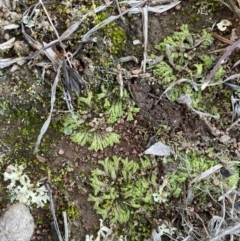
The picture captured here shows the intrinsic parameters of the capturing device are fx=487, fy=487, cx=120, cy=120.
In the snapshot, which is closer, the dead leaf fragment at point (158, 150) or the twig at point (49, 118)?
the twig at point (49, 118)

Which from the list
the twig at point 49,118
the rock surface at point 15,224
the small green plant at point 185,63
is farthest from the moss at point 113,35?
the rock surface at point 15,224

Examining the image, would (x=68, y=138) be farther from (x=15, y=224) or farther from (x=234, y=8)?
(x=234, y=8)

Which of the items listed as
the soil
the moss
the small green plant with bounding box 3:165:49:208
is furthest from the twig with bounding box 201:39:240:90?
the small green plant with bounding box 3:165:49:208

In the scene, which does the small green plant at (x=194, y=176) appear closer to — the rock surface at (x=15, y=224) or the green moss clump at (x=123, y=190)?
the green moss clump at (x=123, y=190)

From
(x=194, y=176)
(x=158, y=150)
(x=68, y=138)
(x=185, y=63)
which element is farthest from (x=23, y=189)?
(x=185, y=63)

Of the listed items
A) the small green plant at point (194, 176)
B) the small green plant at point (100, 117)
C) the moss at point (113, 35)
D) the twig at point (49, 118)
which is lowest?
the small green plant at point (194, 176)

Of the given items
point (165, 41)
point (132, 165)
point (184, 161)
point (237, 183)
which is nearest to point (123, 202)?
point (132, 165)

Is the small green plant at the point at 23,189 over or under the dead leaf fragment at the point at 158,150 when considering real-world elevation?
over
